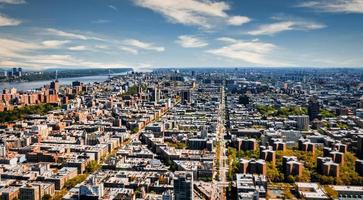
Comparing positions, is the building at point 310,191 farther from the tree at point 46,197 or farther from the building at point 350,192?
the tree at point 46,197

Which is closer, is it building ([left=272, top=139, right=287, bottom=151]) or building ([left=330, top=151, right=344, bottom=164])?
building ([left=330, top=151, right=344, bottom=164])

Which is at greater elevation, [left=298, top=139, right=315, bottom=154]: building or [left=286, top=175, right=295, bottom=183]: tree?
[left=298, top=139, right=315, bottom=154]: building

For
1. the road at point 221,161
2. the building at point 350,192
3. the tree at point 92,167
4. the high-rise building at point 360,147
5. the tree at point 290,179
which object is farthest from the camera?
the high-rise building at point 360,147

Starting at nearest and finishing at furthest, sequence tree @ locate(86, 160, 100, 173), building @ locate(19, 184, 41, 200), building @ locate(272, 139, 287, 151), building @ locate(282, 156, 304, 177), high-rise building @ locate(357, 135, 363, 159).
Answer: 1. building @ locate(19, 184, 41, 200)
2. building @ locate(282, 156, 304, 177)
3. tree @ locate(86, 160, 100, 173)
4. high-rise building @ locate(357, 135, 363, 159)
5. building @ locate(272, 139, 287, 151)

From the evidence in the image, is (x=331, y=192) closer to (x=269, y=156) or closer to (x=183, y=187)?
(x=269, y=156)

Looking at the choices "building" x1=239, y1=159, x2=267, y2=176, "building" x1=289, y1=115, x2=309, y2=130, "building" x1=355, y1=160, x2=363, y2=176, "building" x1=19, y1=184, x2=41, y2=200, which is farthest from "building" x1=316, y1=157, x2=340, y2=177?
"building" x1=19, y1=184, x2=41, y2=200

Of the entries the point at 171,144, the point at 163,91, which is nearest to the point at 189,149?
the point at 171,144

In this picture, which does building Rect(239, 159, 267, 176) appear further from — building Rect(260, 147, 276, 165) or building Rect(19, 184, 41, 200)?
building Rect(19, 184, 41, 200)

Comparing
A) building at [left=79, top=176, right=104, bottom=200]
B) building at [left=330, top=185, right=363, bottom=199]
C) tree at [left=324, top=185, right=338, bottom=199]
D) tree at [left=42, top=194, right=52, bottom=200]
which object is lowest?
tree at [left=42, top=194, right=52, bottom=200]

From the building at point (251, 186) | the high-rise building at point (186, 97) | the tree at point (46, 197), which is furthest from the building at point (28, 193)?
the high-rise building at point (186, 97)

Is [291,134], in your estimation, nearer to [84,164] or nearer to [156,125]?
[156,125]

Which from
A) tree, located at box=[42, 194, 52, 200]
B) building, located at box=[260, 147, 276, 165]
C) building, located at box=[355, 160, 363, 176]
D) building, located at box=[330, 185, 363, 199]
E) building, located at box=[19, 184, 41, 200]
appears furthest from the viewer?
building, located at box=[260, 147, 276, 165]
